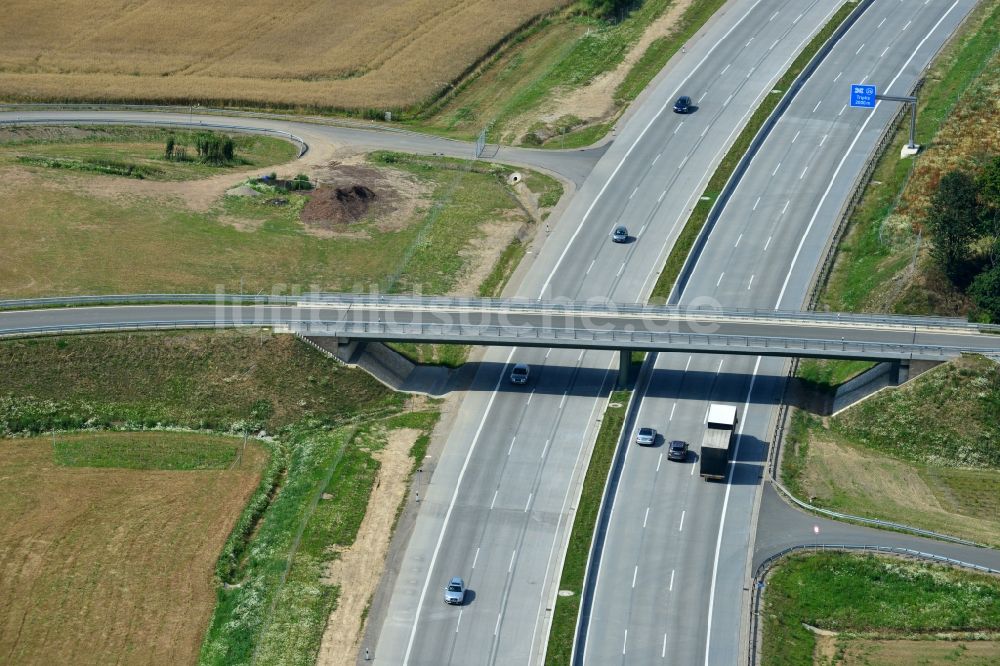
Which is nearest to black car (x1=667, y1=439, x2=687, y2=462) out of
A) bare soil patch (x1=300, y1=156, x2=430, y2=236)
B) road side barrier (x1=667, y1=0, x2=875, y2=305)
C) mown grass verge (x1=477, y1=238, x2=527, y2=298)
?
road side barrier (x1=667, y1=0, x2=875, y2=305)

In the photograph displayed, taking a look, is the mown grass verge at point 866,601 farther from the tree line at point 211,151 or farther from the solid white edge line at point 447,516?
the tree line at point 211,151

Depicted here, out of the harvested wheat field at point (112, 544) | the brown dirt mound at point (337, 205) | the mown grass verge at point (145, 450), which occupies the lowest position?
the harvested wheat field at point (112, 544)

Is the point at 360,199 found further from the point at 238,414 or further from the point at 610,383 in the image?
the point at 610,383

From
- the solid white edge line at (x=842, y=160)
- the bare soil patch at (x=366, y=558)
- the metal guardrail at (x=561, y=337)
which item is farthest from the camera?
the solid white edge line at (x=842, y=160)

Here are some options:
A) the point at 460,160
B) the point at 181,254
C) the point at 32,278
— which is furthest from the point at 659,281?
the point at 32,278

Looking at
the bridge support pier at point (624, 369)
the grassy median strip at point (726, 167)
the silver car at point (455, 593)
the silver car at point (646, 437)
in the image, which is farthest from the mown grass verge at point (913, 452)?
the silver car at point (455, 593)

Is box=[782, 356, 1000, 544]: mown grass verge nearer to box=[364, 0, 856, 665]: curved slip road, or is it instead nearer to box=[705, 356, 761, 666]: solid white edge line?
box=[705, 356, 761, 666]: solid white edge line
